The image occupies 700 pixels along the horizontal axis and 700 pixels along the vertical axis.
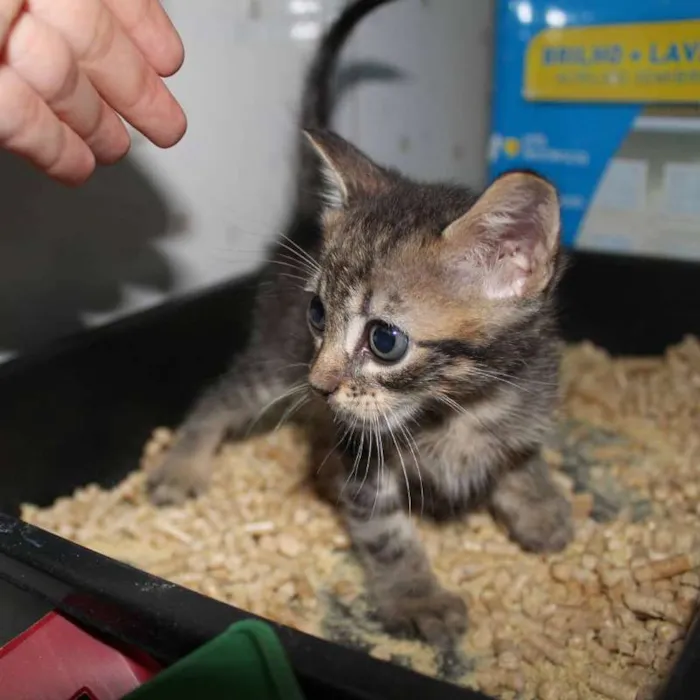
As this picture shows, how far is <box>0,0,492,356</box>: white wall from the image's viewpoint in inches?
63.1

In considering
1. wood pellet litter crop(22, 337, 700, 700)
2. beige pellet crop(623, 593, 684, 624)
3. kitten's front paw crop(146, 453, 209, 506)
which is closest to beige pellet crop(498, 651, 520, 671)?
wood pellet litter crop(22, 337, 700, 700)

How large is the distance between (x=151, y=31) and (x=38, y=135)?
231mm

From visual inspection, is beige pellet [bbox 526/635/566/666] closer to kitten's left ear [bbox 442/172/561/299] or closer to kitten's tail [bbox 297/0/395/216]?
kitten's left ear [bbox 442/172/561/299]

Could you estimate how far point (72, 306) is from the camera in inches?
67.1

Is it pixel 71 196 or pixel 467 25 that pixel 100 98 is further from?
pixel 467 25

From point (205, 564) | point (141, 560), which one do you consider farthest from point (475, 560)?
point (141, 560)

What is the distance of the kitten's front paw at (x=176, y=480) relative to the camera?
5.44ft

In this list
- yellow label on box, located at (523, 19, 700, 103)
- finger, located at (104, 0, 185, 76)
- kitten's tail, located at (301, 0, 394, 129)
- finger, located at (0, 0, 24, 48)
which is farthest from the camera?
yellow label on box, located at (523, 19, 700, 103)

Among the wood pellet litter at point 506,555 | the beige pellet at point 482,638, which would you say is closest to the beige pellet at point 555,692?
the wood pellet litter at point 506,555

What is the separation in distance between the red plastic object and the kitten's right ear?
0.76m

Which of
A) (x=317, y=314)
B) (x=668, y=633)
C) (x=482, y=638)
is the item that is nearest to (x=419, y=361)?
(x=317, y=314)

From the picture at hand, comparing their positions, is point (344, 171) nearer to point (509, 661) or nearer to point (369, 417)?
point (369, 417)

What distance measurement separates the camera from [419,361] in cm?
114

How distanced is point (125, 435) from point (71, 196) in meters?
0.52
